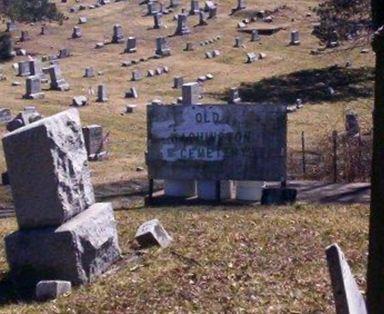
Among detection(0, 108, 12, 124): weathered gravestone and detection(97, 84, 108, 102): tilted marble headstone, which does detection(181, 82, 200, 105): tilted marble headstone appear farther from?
detection(97, 84, 108, 102): tilted marble headstone

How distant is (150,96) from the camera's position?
38219 mm

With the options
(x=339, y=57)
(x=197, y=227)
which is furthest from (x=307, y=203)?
(x=339, y=57)

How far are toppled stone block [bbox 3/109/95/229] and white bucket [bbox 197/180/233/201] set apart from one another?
5.42 m

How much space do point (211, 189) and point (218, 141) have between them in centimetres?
65

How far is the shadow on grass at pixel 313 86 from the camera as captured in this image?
38250mm

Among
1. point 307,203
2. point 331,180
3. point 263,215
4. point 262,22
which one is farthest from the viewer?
point 262,22

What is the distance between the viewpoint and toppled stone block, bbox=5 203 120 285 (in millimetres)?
9758

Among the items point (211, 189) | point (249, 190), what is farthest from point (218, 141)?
point (249, 190)

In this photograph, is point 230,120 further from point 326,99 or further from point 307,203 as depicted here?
point 326,99

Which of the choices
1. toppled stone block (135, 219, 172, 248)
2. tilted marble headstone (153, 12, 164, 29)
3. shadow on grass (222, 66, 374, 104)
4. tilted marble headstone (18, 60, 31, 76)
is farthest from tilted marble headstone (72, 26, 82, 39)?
toppled stone block (135, 219, 172, 248)

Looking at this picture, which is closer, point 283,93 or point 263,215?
point 263,215

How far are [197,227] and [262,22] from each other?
43.4 metres

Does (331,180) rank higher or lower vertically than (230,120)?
lower

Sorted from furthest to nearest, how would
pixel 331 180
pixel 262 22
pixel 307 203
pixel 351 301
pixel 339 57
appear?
pixel 262 22
pixel 339 57
pixel 331 180
pixel 307 203
pixel 351 301
